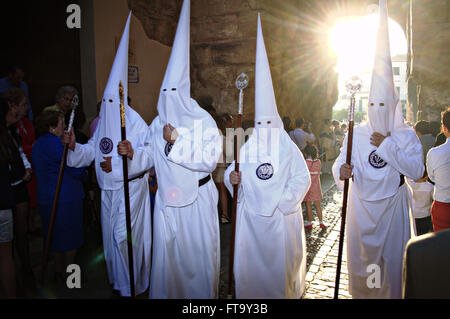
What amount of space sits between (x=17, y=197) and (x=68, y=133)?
2.56 ft

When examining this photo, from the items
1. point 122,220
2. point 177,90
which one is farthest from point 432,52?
point 122,220

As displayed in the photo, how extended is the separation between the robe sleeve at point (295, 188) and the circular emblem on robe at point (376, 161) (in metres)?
0.69

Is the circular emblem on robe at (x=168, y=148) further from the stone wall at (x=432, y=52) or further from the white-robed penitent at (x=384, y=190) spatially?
the stone wall at (x=432, y=52)

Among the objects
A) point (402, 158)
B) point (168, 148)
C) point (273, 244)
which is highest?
point (168, 148)

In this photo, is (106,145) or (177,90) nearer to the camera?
(177,90)

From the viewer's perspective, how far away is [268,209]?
122 inches

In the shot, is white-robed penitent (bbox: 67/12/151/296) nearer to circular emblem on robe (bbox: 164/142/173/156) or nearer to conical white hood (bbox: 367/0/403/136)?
circular emblem on robe (bbox: 164/142/173/156)

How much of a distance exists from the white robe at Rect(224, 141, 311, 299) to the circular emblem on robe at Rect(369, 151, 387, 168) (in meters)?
0.68

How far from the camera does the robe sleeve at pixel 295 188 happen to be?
122 inches

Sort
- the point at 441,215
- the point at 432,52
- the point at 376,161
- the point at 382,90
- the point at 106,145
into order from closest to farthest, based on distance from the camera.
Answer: the point at 382,90
the point at 376,161
the point at 441,215
the point at 106,145
the point at 432,52

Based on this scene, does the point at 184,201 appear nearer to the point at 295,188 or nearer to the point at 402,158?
the point at 295,188

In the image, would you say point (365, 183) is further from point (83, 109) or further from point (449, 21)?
point (449, 21)

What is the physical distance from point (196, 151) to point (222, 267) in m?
1.77

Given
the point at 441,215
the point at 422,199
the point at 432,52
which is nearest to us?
the point at 441,215
